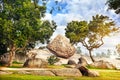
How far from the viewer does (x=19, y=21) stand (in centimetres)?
4809

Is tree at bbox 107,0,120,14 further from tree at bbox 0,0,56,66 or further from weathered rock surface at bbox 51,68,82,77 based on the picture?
tree at bbox 0,0,56,66

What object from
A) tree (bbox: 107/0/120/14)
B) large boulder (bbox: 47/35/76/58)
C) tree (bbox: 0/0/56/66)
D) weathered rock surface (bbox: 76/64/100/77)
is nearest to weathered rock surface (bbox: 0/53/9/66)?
tree (bbox: 0/0/56/66)

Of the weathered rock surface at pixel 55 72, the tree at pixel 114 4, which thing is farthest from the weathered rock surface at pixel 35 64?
the tree at pixel 114 4

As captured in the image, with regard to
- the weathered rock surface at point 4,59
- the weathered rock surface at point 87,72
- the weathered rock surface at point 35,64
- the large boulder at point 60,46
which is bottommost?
the weathered rock surface at point 87,72

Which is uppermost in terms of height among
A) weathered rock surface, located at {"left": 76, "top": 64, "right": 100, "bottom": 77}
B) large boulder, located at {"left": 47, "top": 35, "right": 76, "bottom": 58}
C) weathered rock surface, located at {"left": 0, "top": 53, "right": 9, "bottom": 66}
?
large boulder, located at {"left": 47, "top": 35, "right": 76, "bottom": 58}

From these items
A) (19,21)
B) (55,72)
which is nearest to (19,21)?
(19,21)

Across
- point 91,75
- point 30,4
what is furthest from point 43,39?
point 91,75

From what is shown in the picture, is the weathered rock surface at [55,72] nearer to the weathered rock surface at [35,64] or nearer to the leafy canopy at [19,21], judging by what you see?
the weathered rock surface at [35,64]

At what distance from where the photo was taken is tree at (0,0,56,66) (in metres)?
47.7

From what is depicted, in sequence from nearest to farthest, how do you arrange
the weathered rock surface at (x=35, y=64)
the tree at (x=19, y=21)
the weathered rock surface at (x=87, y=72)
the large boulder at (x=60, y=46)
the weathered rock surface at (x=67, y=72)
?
1. the weathered rock surface at (x=67, y=72)
2. the weathered rock surface at (x=87, y=72)
3. the weathered rock surface at (x=35, y=64)
4. the tree at (x=19, y=21)
5. the large boulder at (x=60, y=46)

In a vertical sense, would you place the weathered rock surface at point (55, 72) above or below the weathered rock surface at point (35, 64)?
below

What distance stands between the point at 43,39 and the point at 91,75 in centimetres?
2278

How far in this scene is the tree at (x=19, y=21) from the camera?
47.7m

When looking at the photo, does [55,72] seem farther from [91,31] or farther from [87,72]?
[91,31]
